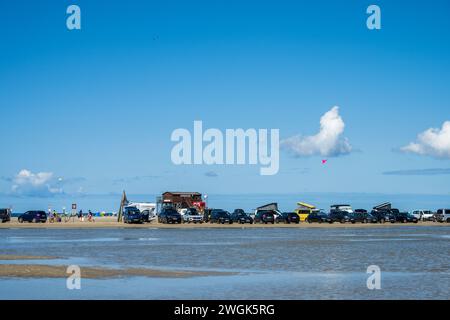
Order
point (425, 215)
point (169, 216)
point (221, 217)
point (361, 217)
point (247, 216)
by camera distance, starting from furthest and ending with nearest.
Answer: point (425, 215) < point (361, 217) < point (247, 216) < point (221, 217) < point (169, 216)

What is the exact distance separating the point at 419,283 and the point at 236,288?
222 inches

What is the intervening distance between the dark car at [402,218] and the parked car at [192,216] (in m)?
27.5

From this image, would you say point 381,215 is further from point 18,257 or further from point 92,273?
point 92,273

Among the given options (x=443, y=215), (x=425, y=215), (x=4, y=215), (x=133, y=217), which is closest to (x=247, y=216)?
(x=133, y=217)

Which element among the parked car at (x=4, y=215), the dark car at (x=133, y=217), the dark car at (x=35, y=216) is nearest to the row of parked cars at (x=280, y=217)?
the dark car at (x=133, y=217)

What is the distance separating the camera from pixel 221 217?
279 feet

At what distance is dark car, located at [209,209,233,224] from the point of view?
85.1 metres

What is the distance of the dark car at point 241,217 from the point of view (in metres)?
86.4

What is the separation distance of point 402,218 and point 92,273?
255 ft

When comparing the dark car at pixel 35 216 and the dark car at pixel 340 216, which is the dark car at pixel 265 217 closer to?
the dark car at pixel 340 216

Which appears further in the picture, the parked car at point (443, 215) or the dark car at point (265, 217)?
the parked car at point (443, 215)
